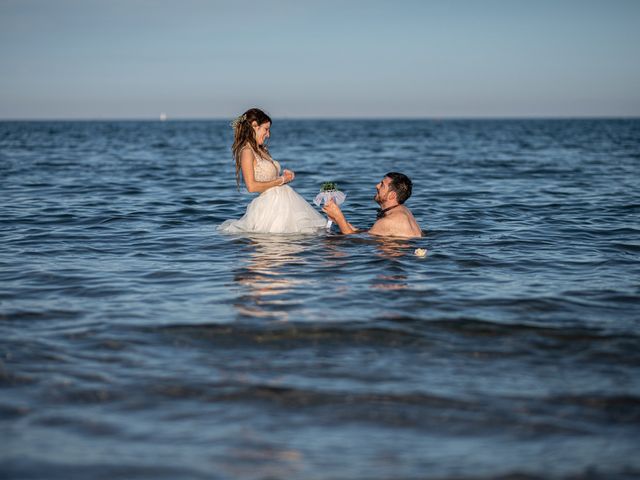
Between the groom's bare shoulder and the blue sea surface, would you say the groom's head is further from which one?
the blue sea surface

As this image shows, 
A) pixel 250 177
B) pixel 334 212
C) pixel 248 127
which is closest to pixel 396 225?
pixel 334 212

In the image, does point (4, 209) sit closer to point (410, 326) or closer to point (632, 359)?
point (410, 326)

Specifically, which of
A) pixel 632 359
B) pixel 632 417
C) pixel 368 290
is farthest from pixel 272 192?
pixel 632 417

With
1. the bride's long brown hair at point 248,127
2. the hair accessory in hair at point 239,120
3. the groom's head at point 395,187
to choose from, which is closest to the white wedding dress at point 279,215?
the bride's long brown hair at point 248,127

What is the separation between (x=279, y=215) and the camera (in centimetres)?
1120

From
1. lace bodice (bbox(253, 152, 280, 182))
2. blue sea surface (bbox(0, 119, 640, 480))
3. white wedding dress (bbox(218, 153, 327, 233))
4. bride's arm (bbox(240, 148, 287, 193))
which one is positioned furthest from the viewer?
white wedding dress (bbox(218, 153, 327, 233))

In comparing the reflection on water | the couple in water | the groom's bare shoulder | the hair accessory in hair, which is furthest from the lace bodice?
the groom's bare shoulder

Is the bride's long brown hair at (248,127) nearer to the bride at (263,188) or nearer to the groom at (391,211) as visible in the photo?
the bride at (263,188)

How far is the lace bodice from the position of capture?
10.7 m

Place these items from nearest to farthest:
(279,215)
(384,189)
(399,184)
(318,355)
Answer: (318,355)
(399,184)
(384,189)
(279,215)

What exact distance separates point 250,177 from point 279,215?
949mm

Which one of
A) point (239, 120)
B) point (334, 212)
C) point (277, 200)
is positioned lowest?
point (334, 212)

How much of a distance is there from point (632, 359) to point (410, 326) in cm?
192

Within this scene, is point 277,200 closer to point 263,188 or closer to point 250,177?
point 263,188
